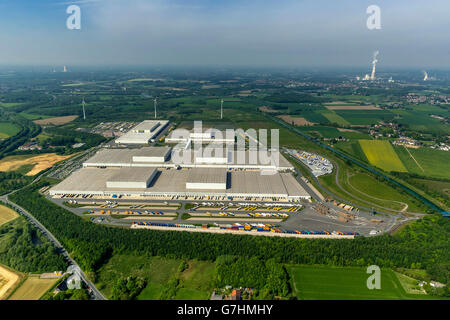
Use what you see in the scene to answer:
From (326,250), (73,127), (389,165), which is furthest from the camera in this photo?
(73,127)

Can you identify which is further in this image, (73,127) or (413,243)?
(73,127)

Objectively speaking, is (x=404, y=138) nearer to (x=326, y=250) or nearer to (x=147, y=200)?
(x=326, y=250)

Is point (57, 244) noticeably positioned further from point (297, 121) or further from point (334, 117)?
point (334, 117)

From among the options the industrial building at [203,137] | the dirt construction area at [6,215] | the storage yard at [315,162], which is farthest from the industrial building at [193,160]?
the dirt construction area at [6,215]

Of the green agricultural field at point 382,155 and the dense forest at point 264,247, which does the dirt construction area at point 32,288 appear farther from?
the green agricultural field at point 382,155

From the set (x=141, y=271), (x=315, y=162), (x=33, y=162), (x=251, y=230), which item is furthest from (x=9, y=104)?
(x=251, y=230)
